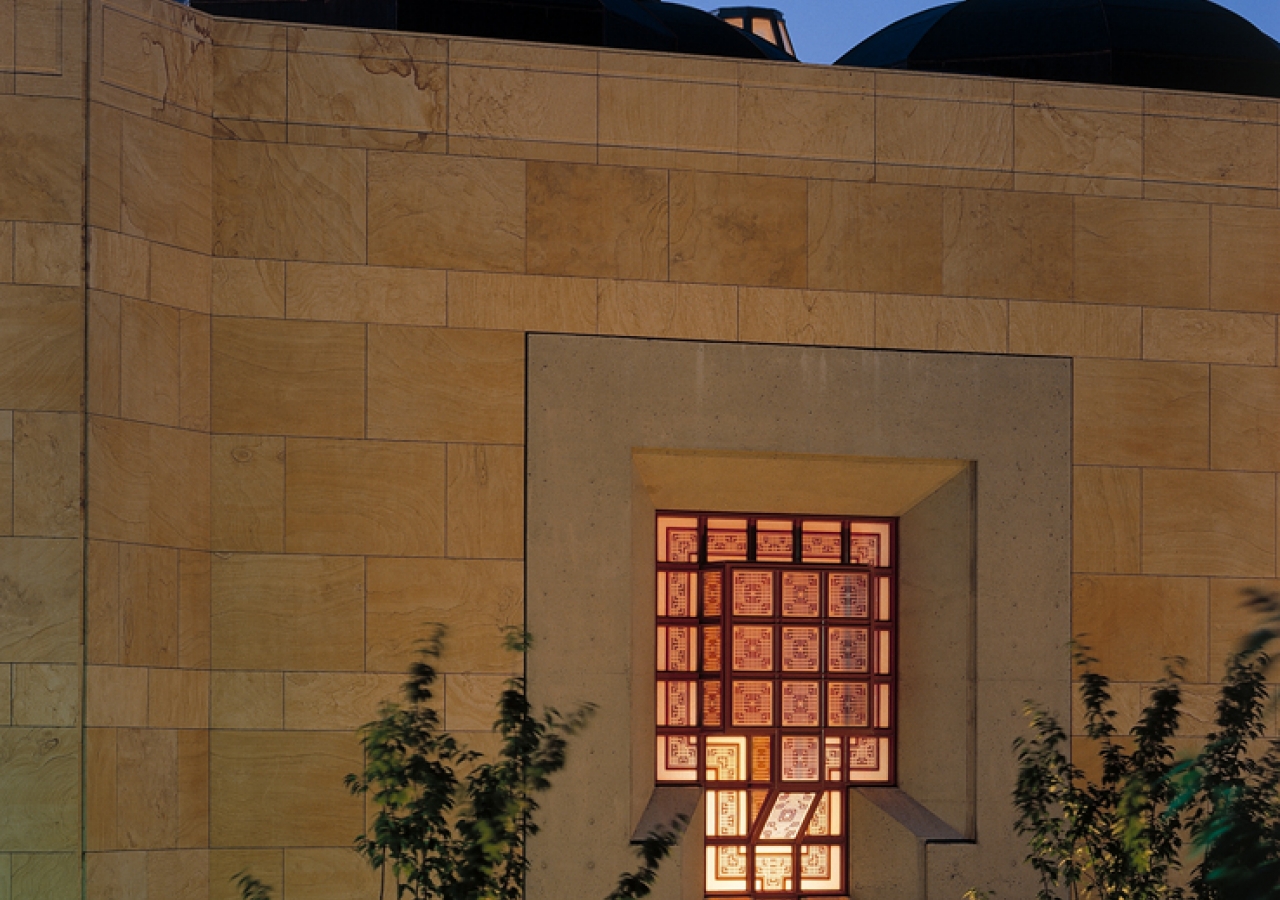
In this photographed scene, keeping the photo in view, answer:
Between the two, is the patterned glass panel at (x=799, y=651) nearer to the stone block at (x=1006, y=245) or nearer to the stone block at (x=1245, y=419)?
the stone block at (x=1006, y=245)

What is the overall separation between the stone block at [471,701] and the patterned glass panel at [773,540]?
234 cm

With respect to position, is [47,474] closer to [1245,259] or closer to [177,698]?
[177,698]

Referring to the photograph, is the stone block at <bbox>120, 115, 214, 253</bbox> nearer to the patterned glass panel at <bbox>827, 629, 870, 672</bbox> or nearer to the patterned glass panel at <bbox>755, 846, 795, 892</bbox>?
the patterned glass panel at <bbox>827, 629, 870, 672</bbox>

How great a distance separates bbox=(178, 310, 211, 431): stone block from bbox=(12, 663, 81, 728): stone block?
1.78m

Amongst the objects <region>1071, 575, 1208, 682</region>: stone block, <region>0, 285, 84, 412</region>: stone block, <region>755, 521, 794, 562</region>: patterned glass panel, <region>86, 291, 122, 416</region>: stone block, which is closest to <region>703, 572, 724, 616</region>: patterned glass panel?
<region>755, 521, 794, 562</region>: patterned glass panel

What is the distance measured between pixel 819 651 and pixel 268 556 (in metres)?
4.15

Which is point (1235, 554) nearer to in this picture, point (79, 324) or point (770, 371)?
point (770, 371)

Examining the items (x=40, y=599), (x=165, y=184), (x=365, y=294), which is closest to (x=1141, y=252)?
(x=365, y=294)

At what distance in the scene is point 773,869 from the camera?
36.5 feet

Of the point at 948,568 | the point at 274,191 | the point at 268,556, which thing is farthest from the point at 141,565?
the point at 948,568

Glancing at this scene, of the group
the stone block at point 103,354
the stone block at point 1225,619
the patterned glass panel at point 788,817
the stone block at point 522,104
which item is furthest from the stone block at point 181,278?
the stone block at point 1225,619

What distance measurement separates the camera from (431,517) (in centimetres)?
1018

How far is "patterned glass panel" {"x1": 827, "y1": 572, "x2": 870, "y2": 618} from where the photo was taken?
37.0ft

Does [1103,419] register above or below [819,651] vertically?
above
